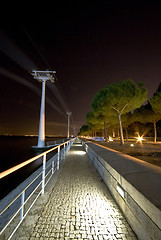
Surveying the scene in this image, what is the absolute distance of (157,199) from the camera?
1458 mm

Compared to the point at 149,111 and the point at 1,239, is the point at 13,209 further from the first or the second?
the point at 149,111

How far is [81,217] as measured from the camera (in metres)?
2.18

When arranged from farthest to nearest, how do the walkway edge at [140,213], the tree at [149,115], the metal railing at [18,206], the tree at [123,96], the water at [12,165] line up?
the tree at [149,115] → the tree at [123,96] → the water at [12,165] → the metal railing at [18,206] → the walkway edge at [140,213]

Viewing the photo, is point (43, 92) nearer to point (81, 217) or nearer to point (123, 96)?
point (123, 96)

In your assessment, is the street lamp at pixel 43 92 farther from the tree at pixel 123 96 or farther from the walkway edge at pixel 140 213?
the walkway edge at pixel 140 213

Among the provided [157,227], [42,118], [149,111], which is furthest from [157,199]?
[149,111]

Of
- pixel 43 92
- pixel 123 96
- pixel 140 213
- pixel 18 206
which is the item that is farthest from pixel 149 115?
pixel 18 206

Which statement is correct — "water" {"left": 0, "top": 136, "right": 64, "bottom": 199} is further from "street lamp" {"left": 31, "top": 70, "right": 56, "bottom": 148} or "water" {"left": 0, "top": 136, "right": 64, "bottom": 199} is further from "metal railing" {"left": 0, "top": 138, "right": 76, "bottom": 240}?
"metal railing" {"left": 0, "top": 138, "right": 76, "bottom": 240}

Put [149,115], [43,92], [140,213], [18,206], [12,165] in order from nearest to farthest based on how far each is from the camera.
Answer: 1. [140,213]
2. [18,206]
3. [12,165]
4. [149,115]
5. [43,92]

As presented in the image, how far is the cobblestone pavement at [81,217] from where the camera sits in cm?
179

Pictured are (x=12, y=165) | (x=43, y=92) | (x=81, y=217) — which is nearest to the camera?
(x=81, y=217)

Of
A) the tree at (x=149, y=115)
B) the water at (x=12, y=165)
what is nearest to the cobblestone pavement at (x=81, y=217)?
the water at (x=12, y=165)

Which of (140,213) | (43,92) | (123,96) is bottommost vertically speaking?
(140,213)

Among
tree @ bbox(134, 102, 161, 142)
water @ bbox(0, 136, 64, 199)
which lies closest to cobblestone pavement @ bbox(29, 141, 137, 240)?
water @ bbox(0, 136, 64, 199)
